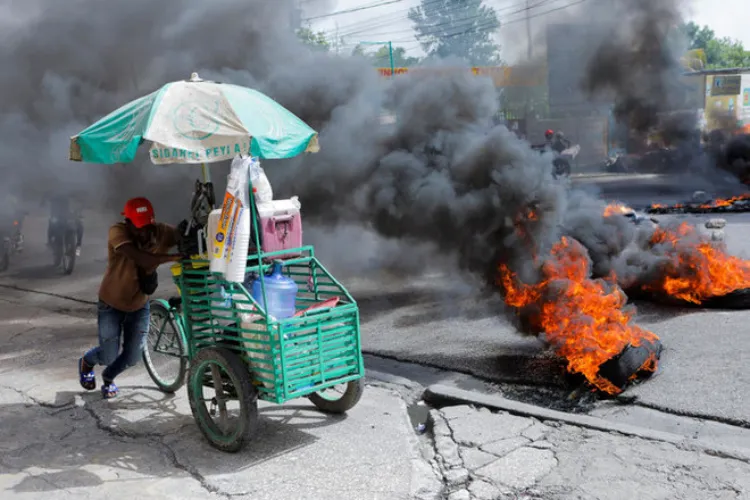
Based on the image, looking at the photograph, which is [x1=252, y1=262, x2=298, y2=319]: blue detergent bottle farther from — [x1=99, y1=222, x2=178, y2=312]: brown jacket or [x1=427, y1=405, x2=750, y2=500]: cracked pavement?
[x1=427, y1=405, x2=750, y2=500]: cracked pavement

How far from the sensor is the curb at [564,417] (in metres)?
3.85

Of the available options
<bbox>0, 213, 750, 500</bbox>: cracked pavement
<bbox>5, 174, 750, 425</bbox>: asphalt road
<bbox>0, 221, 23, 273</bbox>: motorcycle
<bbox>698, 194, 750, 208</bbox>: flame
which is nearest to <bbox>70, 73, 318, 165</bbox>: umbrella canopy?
<bbox>0, 213, 750, 500</bbox>: cracked pavement

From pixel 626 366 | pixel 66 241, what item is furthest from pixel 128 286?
pixel 66 241

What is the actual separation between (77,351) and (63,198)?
5787mm

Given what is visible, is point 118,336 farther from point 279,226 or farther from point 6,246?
point 6,246

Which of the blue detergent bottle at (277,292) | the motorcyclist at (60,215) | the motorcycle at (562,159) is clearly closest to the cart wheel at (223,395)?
the blue detergent bottle at (277,292)

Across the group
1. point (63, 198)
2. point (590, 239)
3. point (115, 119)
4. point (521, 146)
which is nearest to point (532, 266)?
point (590, 239)

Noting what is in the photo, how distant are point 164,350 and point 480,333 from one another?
284 cm

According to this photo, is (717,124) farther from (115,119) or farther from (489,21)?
(115,119)

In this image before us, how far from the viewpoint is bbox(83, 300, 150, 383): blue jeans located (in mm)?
4941

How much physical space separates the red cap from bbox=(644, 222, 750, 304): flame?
4980 mm

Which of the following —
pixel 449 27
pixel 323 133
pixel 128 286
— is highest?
pixel 449 27

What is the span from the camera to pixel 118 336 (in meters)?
5.06

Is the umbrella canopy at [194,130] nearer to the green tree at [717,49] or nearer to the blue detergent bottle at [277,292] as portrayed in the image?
the blue detergent bottle at [277,292]
